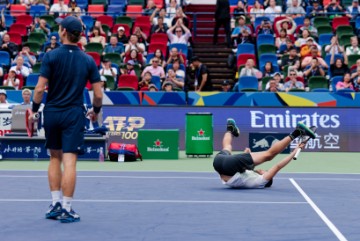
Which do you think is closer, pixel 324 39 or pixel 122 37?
pixel 122 37

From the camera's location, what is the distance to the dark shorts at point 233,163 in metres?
13.0

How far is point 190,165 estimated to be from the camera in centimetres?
1822

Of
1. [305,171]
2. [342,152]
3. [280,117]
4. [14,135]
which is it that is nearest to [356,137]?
[342,152]

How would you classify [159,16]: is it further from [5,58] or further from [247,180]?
[247,180]

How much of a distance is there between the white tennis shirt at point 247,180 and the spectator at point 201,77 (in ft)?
38.0

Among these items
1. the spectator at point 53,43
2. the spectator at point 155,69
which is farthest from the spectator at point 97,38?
the spectator at point 155,69

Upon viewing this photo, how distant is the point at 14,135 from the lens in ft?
64.6

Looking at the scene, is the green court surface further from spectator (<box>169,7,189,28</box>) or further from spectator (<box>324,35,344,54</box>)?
spectator (<box>169,7,189,28</box>)

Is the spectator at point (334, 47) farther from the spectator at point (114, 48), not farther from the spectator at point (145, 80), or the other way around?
the spectator at point (114, 48)

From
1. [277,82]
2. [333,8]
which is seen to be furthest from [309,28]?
[277,82]

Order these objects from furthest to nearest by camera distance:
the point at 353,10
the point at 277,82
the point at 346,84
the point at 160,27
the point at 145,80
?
1. the point at 353,10
2. the point at 160,27
3. the point at 145,80
4. the point at 346,84
5. the point at 277,82

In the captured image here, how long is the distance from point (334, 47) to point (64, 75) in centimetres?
1709

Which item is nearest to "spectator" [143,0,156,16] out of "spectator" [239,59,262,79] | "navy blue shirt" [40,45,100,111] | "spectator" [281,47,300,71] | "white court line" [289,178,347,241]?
"spectator" [281,47,300,71]

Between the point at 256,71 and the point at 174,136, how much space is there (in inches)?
214
